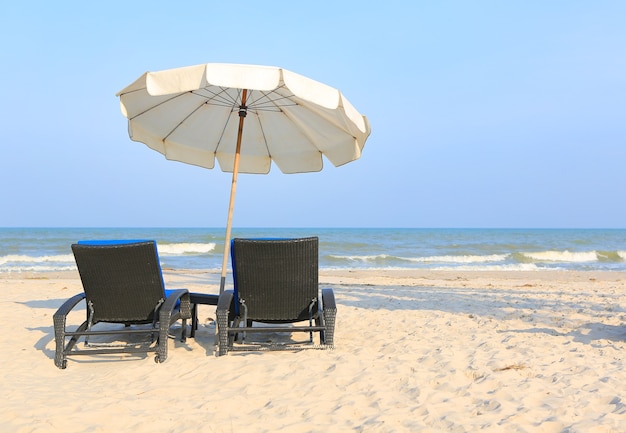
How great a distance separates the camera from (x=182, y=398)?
331 centimetres

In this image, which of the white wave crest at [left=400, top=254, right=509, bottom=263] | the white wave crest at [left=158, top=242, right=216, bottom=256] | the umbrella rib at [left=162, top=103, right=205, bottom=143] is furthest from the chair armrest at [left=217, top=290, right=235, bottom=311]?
the white wave crest at [left=158, top=242, right=216, bottom=256]

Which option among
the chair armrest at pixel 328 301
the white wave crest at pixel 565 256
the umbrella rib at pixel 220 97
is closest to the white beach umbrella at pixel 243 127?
the umbrella rib at pixel 220 97

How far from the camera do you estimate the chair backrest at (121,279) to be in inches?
167

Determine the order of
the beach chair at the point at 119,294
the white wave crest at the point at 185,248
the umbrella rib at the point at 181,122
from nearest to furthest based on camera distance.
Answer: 1. the beach chair at the point at 119,294
2. the umbrella rib at the point at 181,122
3. the white wave crest at the point at 185,248

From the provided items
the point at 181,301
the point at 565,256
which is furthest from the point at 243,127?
the point at 565,256

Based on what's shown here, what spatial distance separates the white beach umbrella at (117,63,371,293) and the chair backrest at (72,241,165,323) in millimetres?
745

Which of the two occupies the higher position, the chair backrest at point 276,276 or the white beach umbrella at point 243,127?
the white beach umbrella at point 243,127

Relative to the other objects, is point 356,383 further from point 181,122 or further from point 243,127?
point 181,122

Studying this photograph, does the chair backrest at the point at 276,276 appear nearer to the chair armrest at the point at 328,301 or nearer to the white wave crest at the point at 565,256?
the chair armrest at the point at 328,301

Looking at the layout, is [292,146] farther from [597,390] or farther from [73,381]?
[597,390]

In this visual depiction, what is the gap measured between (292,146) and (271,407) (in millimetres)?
3539

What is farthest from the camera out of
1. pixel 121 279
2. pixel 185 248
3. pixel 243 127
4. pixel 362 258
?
pixel 185 248

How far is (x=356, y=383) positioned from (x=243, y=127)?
3.37 m

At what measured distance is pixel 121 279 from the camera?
4.32m
